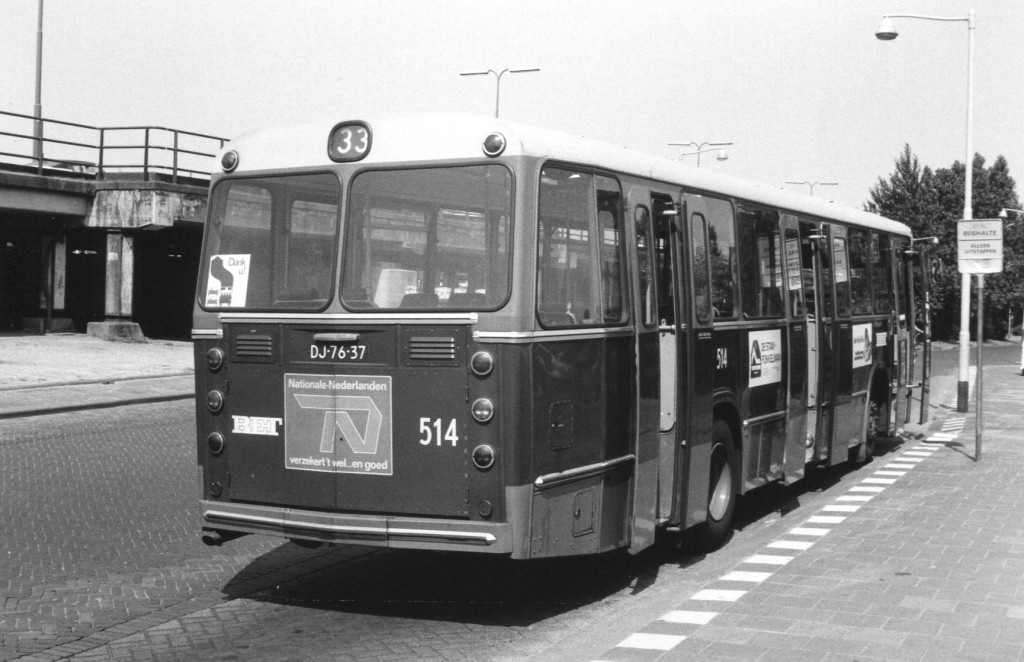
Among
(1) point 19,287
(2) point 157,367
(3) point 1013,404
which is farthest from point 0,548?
(1) point 19,287

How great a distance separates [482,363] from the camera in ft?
22.5

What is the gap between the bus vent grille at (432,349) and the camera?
6.96m

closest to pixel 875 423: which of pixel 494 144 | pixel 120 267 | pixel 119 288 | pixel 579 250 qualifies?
pixel 579 250

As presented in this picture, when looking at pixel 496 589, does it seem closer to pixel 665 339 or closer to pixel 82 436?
pixel 665 339

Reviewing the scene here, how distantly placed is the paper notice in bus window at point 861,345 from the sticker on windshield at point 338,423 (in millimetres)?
7936

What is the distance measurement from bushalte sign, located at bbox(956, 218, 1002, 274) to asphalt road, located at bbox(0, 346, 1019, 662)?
203 inches

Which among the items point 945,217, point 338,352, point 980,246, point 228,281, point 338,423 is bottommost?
point 338,423

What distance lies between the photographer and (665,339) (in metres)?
8.55

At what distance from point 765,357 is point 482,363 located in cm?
450

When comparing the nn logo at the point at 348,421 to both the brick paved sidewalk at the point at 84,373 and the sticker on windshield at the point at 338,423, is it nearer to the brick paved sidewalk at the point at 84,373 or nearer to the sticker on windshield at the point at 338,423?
the sticker on windshield at the point at 338,423

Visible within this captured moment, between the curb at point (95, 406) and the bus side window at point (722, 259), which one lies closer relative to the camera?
the bus side window at point (722, 259)

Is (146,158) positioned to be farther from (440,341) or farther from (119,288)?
(440,341)

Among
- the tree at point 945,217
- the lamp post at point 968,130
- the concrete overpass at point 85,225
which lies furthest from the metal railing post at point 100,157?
the tree at point 945,217

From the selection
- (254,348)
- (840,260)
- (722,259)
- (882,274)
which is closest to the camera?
(254,348)
